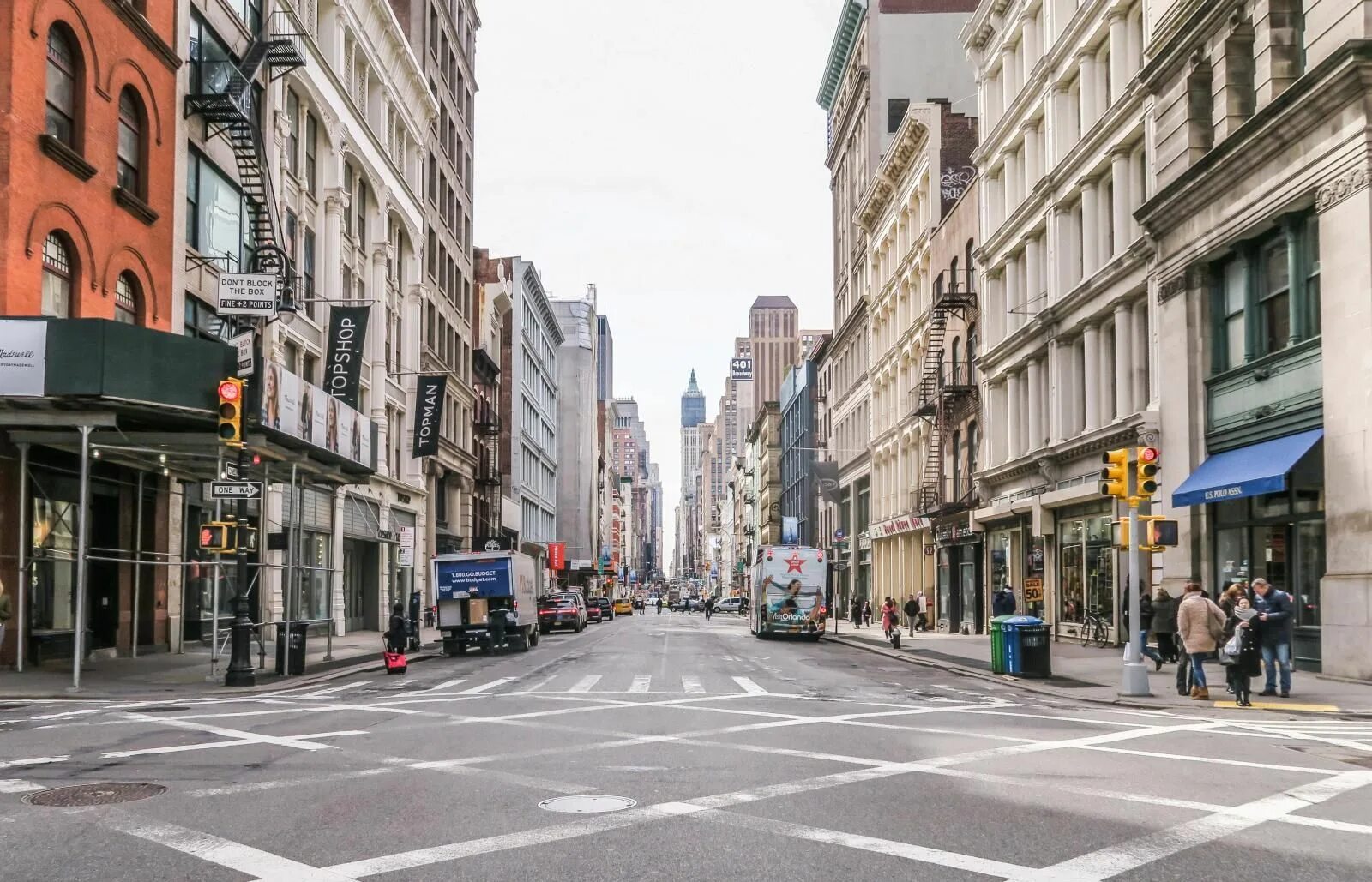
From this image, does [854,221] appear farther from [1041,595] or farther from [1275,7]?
[1275,7]

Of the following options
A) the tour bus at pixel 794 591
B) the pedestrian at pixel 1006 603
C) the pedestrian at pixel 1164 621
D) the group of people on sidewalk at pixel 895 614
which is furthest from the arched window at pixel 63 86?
the tour bus at pixel 794 591

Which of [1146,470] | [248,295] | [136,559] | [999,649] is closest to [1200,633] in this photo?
[1146,470]

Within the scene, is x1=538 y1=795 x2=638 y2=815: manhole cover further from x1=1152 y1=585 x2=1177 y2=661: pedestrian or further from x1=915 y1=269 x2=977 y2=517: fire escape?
x1=915 y1=269 x2=977 y2=517: fire escape

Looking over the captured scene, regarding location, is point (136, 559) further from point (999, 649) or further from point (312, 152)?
point (999, 649)

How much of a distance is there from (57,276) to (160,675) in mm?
7931

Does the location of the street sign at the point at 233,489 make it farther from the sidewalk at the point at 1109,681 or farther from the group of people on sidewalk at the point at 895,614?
the group of people on sidewalk at the point at 895,614

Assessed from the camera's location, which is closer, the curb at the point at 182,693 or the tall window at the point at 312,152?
the curb at the point at 182,693

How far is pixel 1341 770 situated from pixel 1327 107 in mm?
14525

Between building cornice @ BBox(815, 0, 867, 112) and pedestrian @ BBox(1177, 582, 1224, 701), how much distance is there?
58.1 metres

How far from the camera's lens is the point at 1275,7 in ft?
79.3

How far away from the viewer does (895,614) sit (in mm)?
42062

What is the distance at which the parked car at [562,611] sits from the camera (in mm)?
53312

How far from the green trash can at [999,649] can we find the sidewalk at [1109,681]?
18 centimetres

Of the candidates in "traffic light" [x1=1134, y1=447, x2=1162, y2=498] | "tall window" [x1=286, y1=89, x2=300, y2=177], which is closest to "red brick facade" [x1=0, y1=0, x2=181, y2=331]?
"tall window" [x1=286, y1=89, x2=300, y2=177]
